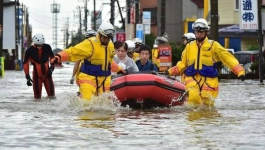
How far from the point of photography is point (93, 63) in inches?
577

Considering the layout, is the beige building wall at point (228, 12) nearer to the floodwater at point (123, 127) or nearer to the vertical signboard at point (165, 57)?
the vertical signboard at point (165, 57)

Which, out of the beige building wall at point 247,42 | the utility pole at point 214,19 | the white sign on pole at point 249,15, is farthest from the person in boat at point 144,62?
the beige building wall at point 247,42

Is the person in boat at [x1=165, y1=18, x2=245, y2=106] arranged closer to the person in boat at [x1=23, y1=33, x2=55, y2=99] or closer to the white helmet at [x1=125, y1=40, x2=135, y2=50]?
the white helmet at [x1=125, y1=40, x2=135, y2=50]

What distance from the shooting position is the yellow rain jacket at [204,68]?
48.5 feet

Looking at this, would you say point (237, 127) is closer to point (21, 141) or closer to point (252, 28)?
point (21, 141)

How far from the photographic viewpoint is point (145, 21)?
55781mm

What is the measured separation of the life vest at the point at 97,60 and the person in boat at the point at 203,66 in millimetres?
1428

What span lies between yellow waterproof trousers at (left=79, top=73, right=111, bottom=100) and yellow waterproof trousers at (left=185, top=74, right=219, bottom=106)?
1.43 metres

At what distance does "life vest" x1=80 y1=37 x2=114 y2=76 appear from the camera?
14.6 m

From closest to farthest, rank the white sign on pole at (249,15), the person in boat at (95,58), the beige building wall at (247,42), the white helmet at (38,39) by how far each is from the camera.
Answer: the person in boat at (95,58) < the white helmet at (38,39) < the white sign on pole at (249,15) < the beige building wall at (247,42)

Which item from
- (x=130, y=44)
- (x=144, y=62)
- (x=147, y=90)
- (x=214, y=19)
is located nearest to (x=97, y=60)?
(x=147, y=90)

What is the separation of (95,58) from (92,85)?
1.53ft

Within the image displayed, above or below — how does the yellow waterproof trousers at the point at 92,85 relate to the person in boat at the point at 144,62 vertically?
below

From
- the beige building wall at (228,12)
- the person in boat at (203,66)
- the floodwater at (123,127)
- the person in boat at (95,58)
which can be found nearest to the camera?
the floodwater at (123,127)
